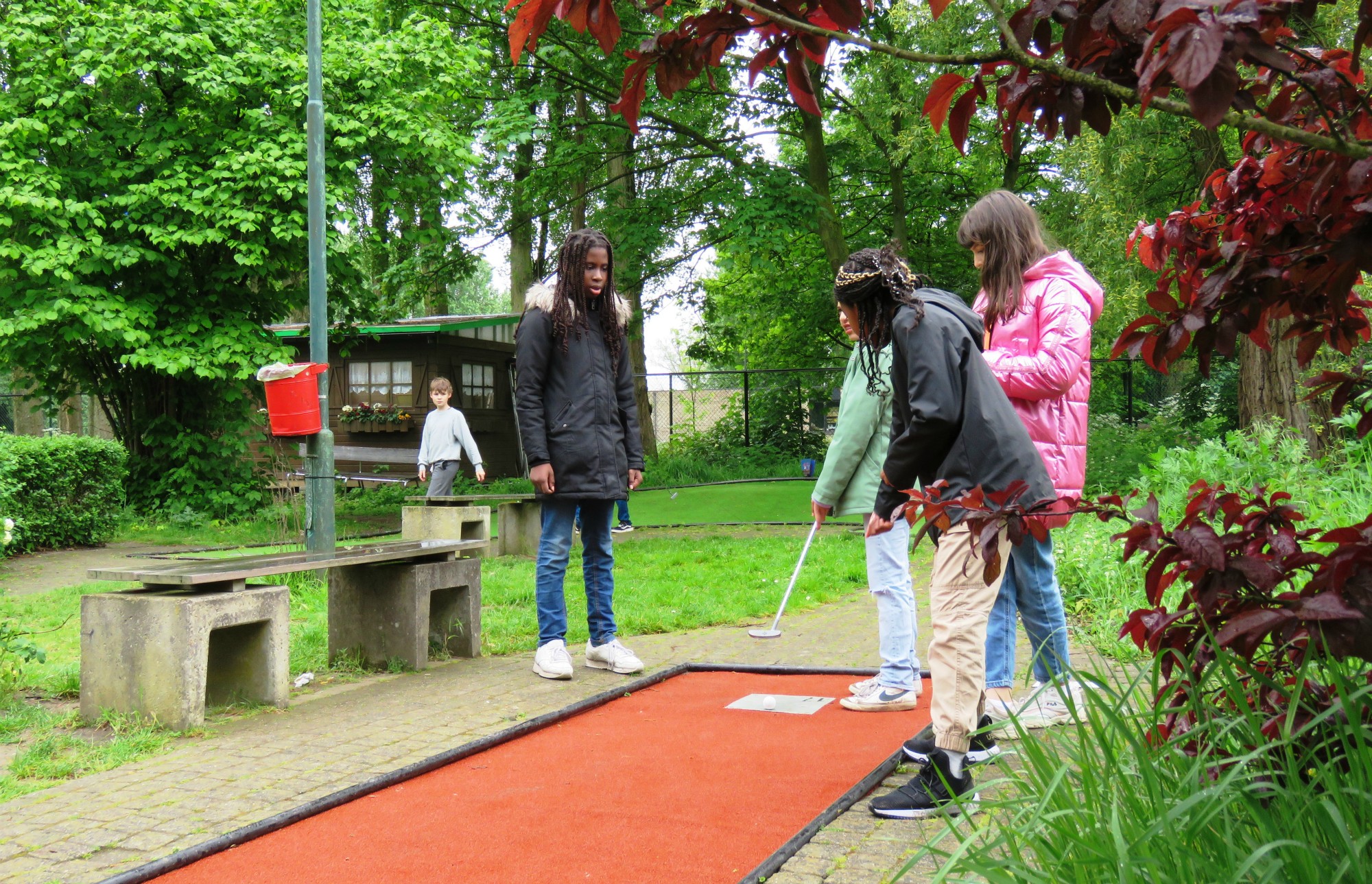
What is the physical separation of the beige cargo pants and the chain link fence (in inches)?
782

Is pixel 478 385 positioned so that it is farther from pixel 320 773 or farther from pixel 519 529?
pixel 320 773

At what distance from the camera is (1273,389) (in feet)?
42.9

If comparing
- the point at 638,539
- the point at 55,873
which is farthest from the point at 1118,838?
the point at 638,539

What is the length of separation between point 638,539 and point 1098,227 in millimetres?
7371

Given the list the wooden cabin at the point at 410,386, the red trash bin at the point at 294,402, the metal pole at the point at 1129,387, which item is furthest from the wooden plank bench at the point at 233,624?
the wooden cabin at the point at 410,386

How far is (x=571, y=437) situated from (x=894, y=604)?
200cm

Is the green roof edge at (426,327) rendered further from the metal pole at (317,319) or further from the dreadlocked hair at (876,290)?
the dreadlocked hair at (876,290)

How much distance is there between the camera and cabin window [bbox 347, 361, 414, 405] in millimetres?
25250

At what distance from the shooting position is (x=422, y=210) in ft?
54.3

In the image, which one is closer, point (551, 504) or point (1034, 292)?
point (1034, 292)

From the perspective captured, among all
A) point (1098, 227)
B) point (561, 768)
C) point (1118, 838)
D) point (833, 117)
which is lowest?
point (561, 768)

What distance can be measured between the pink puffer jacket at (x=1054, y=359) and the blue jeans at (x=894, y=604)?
801 mm

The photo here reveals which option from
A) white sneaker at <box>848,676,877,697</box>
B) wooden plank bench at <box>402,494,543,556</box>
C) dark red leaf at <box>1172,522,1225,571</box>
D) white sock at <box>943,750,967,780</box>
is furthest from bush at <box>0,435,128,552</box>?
dark red leaf at <box>1172,522,1225,571</box>

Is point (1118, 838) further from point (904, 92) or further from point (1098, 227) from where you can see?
point (904, 92)
